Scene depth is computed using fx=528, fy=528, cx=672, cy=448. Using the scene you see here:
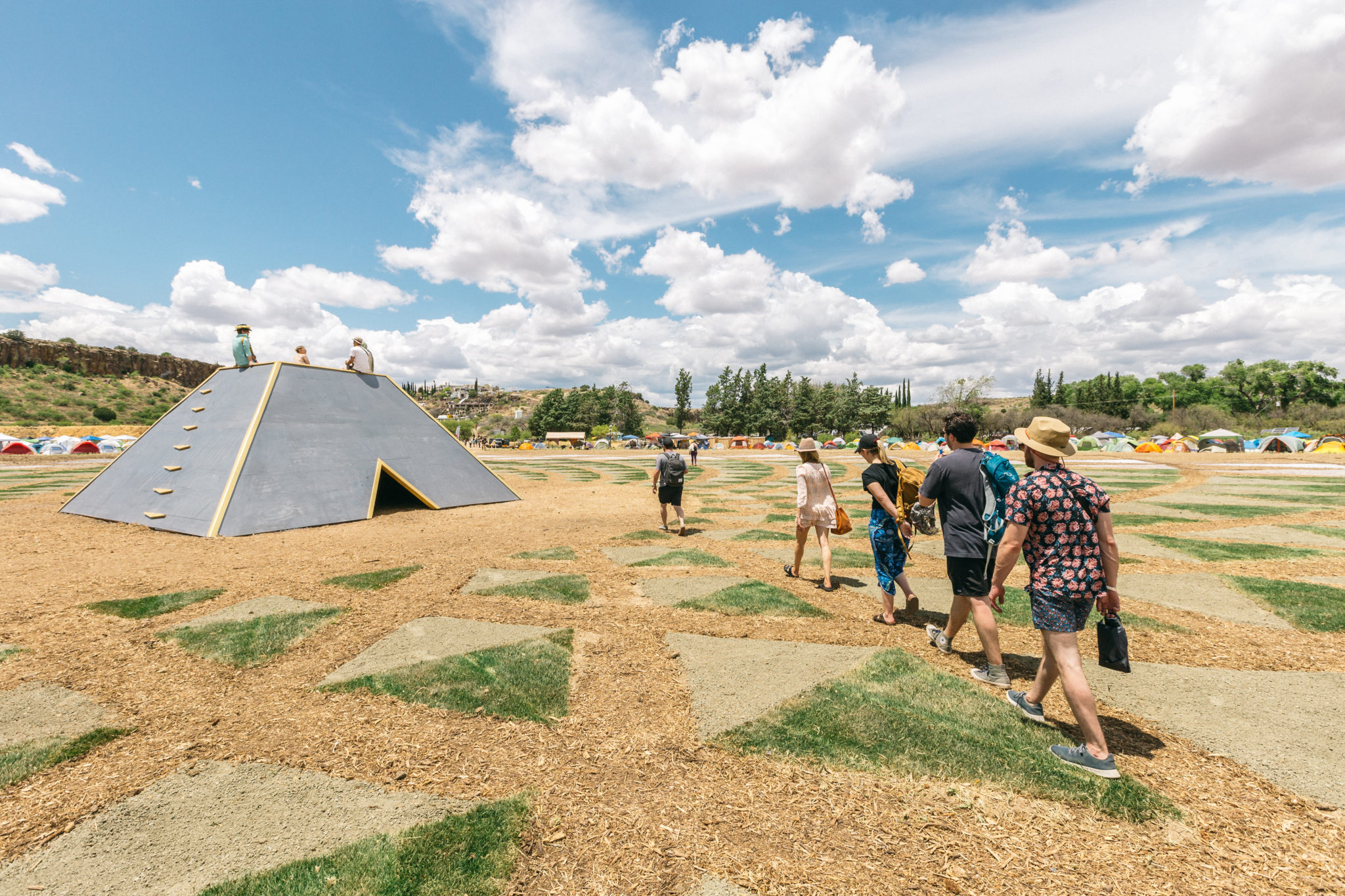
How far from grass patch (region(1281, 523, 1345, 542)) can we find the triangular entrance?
17732mm

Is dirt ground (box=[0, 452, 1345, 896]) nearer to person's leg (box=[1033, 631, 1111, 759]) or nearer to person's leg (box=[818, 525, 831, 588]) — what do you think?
person's leg (box=[818, 525, 831, 588])

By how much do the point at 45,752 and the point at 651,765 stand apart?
12.6ft

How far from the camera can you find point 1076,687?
3.21m

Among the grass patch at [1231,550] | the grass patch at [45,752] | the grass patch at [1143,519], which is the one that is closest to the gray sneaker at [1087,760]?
the grass patch at [45,752]

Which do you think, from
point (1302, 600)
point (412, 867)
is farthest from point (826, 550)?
point (1302, 600)

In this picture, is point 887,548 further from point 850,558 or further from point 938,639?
point 850,558

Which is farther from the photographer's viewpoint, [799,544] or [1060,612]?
[799,544]

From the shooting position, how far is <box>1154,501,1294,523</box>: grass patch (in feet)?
39.4

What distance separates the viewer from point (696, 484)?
2069 centimetres

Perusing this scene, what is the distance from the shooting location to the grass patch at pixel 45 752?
3.14m

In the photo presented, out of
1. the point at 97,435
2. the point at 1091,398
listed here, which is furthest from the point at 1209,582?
the point at 1091,398

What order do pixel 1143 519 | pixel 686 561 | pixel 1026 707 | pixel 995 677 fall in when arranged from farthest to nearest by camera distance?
pixel 1143 519
pixel 686 561
pixel 995 677
pixel 1026 707

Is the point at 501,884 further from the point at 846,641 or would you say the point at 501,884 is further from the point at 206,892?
the point at 846,641

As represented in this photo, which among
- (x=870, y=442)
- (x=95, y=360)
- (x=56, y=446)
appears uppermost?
(x=95, y=360)
